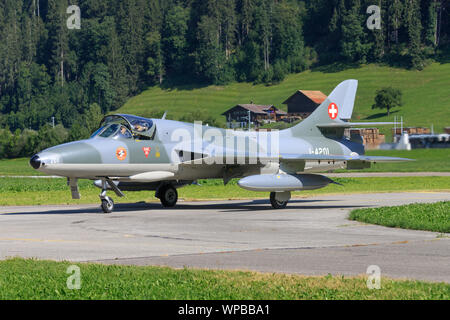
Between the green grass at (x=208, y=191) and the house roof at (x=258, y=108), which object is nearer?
the green grass at (x=208, y=191)

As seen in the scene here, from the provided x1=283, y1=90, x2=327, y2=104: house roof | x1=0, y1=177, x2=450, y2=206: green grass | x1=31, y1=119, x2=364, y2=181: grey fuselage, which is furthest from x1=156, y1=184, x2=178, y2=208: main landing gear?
x1=283, y1=90, x2=327, y2=104: house roof

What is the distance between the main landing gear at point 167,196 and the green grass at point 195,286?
15213mm

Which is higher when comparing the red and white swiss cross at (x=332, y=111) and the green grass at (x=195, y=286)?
the red and white swiss cross at (x=332, y=111)

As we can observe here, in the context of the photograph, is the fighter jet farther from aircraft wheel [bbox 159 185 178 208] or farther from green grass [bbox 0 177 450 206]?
green grass [bbox 0 177 450 206]

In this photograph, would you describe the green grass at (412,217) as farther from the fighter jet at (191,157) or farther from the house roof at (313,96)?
the house roof at (313,96)

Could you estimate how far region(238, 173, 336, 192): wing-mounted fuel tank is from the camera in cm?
2378

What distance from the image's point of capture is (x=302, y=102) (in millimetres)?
137750

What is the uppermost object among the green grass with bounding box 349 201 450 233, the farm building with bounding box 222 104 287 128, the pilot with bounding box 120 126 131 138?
the pilot with bounding box 120 126 131 138

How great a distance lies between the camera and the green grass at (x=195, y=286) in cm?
941

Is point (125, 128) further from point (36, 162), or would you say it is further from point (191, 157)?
point (36, 162)

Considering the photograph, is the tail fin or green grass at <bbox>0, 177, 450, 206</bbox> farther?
green grass at <bbox>0, 177, 450, 206</bbox>

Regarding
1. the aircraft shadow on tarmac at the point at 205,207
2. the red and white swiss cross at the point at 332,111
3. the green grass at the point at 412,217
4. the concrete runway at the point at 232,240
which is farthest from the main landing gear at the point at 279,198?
the red and white swiss cross at the point at 332,111

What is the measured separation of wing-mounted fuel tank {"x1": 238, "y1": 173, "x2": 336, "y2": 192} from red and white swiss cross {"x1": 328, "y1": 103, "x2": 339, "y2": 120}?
4.16 m

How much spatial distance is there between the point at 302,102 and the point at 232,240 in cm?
12315
